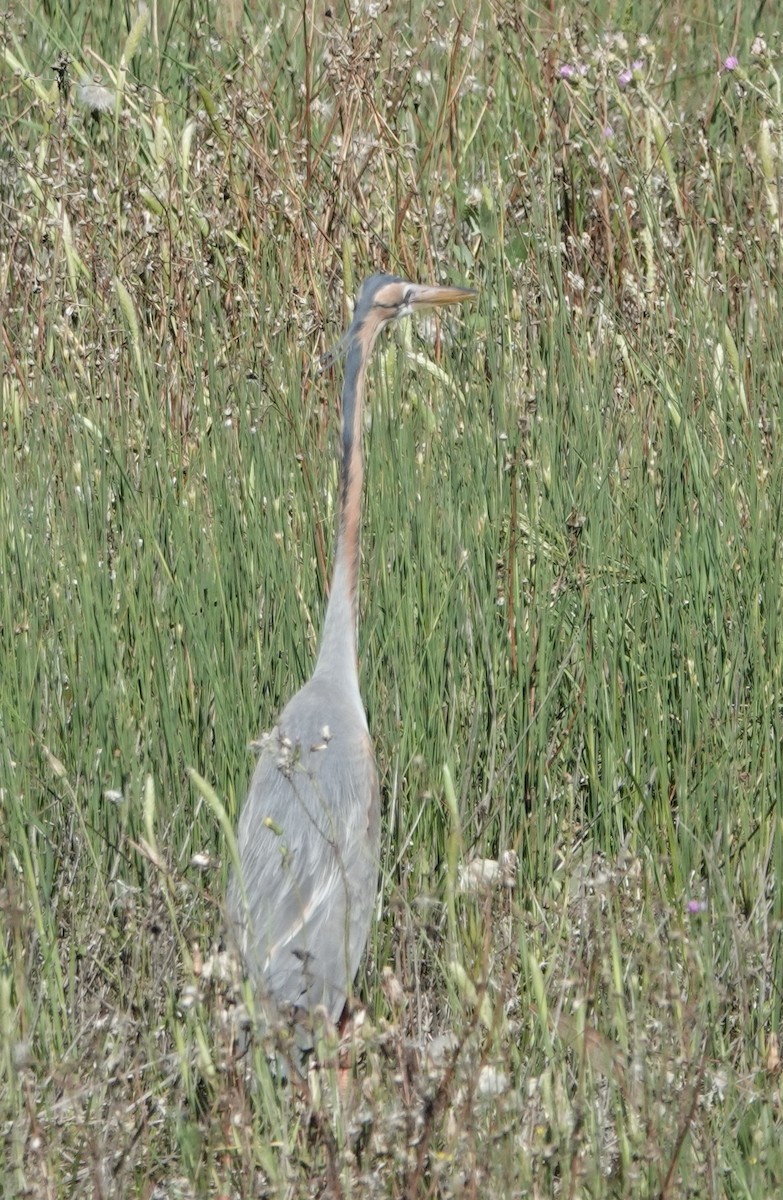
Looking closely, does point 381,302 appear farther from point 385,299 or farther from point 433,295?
point 433,295

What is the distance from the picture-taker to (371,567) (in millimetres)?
2865

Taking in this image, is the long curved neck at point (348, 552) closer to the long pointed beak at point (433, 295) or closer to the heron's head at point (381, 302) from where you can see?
the heron's head at point (381, 302)

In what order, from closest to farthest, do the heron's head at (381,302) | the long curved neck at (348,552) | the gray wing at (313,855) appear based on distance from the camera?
1. the gray wing at (313,855)
2. the long curved neck at (348,552)
3. the heron's head at (381,302)

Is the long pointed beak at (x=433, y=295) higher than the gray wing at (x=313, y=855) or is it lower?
higher

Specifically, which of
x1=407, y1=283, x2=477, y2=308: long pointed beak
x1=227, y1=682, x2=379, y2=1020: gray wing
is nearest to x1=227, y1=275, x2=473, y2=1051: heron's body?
x1=227, y1=682, x2=379, y2=1020: gray wing

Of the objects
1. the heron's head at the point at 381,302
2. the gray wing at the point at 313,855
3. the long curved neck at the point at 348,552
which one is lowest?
the gray wing at the point at 313,855

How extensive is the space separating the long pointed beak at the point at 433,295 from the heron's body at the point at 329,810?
0.42 ft

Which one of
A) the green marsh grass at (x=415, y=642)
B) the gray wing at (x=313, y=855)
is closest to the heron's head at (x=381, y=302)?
the green marsh grass at (x=415, y=642)

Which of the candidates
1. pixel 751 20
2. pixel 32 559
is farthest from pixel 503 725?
Answer: pixel 751 20

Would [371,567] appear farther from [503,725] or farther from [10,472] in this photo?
[10,472]

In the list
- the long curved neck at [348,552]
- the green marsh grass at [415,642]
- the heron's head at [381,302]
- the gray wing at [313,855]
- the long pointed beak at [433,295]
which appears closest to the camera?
the green marsh grass at [415,642]

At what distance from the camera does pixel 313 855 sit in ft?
7.92

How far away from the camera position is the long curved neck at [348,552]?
8.25 feet

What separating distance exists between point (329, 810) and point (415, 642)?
0.41 meters
